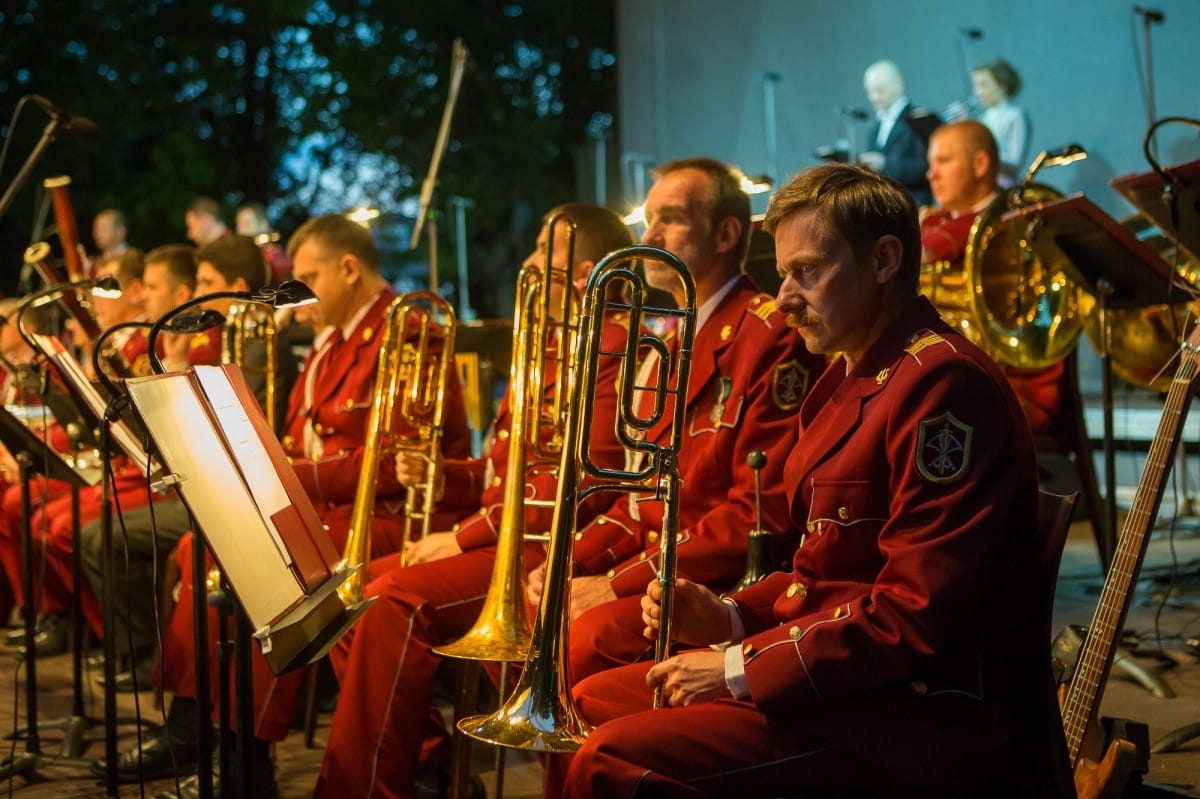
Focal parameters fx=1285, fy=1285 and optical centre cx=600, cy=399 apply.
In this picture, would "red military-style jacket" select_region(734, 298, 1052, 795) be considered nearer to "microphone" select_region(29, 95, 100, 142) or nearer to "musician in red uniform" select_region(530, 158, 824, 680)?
"musician in red uniform" select_region(530, 158, 824, 680)

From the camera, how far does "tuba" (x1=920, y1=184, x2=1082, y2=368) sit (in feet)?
17.2

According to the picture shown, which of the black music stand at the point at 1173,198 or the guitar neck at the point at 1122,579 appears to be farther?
the black music stand at the point at 1173,198

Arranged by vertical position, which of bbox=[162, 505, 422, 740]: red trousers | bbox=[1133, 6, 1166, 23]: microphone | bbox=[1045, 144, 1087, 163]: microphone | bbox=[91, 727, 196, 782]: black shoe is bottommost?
bbox=[91, 727, 196, 782]: black shoe

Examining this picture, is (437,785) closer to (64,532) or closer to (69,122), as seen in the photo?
(64,532)

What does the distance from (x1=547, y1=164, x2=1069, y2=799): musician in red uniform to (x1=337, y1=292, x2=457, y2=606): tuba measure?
79.2 inches

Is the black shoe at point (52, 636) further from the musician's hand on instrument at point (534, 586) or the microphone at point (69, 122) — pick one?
the musician's hand on instrument at point (534, 586)

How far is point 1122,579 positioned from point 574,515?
4.00ft

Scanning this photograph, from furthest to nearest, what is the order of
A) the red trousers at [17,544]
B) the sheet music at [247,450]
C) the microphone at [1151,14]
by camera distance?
the microphone at [1151,14], the red trousers at [17,544], the sheet music at [247,450]

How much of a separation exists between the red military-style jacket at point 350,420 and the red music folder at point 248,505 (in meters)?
1.61

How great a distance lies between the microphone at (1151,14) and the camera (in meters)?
7.87

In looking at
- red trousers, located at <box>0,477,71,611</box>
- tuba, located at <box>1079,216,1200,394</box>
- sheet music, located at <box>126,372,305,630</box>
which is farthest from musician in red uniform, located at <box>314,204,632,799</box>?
red trousers, located at <box>0,477,71,611</box>

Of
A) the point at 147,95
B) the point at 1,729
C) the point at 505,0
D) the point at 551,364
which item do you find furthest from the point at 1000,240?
the point at 505,0

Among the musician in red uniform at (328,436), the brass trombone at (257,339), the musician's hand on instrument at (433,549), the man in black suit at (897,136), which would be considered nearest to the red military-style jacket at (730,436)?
the musician's hand on instrument at (433,549)

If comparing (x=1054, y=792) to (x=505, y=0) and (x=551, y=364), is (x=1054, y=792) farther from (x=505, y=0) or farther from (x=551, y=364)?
(x=505, y=0)
